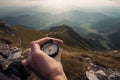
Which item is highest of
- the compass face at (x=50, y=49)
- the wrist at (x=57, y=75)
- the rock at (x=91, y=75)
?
the compass face at (x=50, y=49)

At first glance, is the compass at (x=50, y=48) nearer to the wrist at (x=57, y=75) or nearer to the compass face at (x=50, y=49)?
the compass face at (x=50, y=49)

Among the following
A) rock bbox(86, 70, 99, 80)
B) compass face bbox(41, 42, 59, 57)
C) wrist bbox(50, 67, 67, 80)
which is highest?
compass face bbox(41, 42, 59, 57)

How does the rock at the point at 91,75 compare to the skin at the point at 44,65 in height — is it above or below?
below

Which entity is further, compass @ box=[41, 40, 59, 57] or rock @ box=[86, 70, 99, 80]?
rock @ box=[86, 70, 99, 80]

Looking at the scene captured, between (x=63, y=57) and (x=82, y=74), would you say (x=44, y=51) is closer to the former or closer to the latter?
(x=82, y=74)

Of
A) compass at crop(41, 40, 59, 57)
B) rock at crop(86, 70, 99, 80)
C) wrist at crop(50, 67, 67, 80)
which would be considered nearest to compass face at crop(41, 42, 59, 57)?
compass at crop(41, 40, 59, 57)

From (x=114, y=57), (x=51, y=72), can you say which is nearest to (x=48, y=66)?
(x=51, y=72)

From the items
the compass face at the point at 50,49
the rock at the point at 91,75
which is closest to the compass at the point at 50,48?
the compass face at the point at 50,49

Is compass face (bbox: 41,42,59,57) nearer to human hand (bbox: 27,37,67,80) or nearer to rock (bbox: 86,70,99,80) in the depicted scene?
human hand (bbox: 27,37,67,80)
